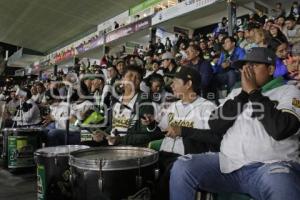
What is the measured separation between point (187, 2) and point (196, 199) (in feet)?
24.7

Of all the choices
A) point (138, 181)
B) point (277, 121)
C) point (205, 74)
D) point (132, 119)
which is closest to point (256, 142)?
point (277, 121)

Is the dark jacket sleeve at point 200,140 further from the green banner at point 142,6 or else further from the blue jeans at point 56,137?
the green banner at point 142,6

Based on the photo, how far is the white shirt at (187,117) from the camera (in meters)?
2.58

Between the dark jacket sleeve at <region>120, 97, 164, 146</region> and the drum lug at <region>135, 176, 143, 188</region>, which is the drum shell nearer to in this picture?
the drum lug at <region>135, 176, 143, 188</region>

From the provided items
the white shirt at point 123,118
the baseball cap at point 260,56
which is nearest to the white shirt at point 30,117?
the white shirt at point 123,118

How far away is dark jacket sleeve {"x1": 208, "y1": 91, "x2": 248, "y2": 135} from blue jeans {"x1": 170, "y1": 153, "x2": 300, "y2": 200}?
205 millimetres

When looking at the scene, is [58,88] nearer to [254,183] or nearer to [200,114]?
[200,114]

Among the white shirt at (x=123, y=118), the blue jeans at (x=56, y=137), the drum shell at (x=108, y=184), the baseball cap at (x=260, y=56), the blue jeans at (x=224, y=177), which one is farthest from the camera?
the blue jeans at (x=56, y=137)

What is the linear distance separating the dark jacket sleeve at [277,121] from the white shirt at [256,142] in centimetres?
6

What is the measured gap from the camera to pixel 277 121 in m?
1.73

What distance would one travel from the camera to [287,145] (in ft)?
5.99

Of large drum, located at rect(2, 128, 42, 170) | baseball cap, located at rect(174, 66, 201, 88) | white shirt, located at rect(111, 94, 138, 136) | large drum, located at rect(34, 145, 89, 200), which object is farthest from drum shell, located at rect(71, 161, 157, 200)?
large drum, located at rect(2, 128, 42, 170)

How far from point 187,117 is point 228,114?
0.64 meters

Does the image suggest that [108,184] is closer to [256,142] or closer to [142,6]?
[256,142]
